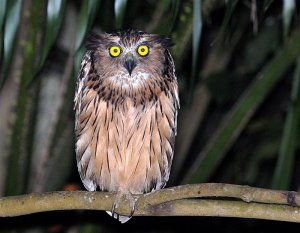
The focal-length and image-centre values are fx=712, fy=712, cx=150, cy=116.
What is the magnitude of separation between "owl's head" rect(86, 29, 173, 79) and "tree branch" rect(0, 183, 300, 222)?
0.86 metres

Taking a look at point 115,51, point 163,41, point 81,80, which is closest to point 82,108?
point 81,80

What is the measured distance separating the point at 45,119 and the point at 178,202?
1859 mm

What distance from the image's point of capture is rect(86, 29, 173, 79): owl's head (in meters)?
3.24

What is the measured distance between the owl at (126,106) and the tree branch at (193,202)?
659 millimetres

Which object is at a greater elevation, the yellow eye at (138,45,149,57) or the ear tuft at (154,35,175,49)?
the ear tuft at (154,35,175,49)

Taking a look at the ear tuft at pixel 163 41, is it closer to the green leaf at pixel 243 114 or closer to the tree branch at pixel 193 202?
the green leaf at pixel 243 114

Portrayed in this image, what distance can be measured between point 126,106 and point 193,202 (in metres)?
0.99

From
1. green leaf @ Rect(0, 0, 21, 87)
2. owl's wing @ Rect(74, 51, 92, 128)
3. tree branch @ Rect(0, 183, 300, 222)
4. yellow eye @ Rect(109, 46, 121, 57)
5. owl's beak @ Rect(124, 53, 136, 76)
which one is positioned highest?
green leaf @ Rect(0, 0, 21, 87)

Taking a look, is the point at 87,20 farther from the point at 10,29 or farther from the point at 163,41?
the point at 163,41

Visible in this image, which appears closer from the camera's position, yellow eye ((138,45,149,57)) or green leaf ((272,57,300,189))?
green leaf ((272,57,300,189))

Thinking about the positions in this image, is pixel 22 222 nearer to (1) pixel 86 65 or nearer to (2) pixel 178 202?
(1) pixel 86 65

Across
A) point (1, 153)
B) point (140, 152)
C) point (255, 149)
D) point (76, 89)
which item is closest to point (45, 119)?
point (1, 153)

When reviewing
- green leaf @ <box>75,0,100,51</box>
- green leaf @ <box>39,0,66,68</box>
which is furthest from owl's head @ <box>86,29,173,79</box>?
green leaf @ <box>39,0,66,68</box>

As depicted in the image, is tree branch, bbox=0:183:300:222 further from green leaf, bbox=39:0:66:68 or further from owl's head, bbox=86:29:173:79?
owl's head, bbox=86:29:173:79
